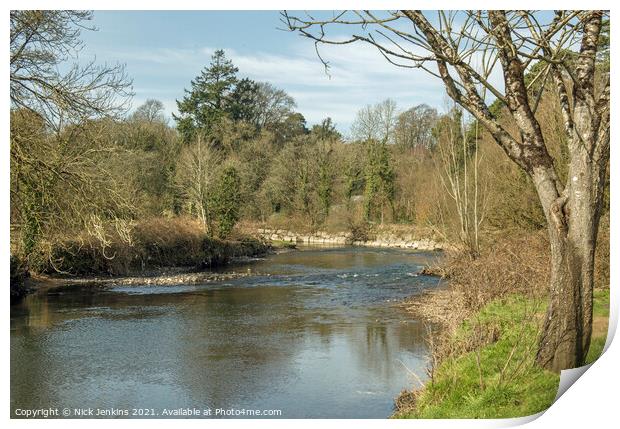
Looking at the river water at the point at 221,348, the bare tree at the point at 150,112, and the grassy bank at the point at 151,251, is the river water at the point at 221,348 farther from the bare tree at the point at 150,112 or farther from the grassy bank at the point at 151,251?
the bare tree at the point at 150,112

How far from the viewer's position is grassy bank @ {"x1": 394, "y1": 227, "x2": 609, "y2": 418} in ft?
18.8

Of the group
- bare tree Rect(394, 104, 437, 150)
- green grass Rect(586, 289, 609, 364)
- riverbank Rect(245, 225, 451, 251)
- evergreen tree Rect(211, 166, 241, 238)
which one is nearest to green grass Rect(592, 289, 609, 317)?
green grass Rect(586, 289, 609, 364)

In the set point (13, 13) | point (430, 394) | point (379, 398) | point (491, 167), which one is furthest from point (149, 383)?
point (491, 167)

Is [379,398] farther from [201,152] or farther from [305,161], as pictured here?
[305,161]

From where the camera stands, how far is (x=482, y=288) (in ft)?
32.7

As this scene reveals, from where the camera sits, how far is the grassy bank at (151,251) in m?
16.5

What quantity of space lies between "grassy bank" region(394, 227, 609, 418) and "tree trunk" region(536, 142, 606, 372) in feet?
0.93

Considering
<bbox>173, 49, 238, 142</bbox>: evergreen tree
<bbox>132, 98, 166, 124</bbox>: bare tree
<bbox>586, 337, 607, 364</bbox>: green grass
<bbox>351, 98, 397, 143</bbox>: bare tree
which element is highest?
<bbox>351, 98, 397, 143</bbox>: bare tree

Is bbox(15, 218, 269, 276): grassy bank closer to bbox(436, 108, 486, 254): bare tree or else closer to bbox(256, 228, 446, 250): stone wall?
bbox(256, 228, 446, 250): stone wall

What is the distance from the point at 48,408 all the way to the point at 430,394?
4.08 m

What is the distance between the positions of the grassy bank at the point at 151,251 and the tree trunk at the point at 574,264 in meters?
11.4

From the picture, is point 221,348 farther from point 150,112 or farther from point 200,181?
point 200,181

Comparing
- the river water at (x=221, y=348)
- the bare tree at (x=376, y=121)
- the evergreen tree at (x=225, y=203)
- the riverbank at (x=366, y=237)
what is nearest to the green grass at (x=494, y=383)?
the river water at (x=221, y=348)

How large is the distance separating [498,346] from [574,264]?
165 centimetres
